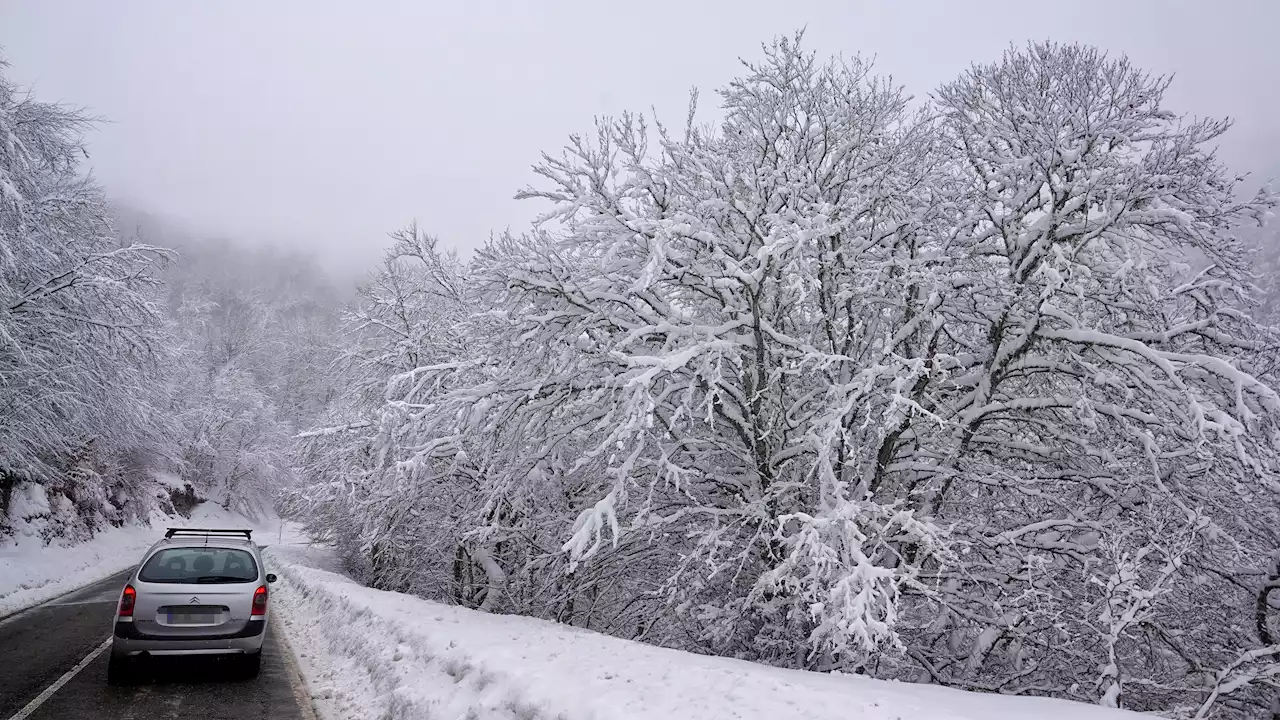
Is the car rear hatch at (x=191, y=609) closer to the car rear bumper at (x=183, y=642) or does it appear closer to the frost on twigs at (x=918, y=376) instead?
the car rear bumper at (x=183, y=642)

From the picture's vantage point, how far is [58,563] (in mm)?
19547

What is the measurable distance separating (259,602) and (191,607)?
0.66m

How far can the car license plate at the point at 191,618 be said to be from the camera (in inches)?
282

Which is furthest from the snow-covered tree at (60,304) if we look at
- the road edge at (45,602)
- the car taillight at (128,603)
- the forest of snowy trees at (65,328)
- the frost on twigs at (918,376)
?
the frost on twigs at (918,376)

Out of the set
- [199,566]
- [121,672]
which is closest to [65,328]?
[199,566]

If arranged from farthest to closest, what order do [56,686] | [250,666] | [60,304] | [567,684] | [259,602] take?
[60,304]
[250,666]
[259,602]
[56,686]
[567,684]

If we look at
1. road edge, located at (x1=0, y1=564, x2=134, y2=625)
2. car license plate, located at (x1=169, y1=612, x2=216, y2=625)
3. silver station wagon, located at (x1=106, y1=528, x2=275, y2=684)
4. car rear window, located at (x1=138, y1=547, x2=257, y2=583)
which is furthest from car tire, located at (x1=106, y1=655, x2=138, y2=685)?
road edge, located at (x1=0, y1=564, x2=134, y2=625)

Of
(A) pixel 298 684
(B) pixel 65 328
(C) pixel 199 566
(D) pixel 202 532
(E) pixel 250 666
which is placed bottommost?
(A) pixel 298 684

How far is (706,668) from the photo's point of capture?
20.1 feet

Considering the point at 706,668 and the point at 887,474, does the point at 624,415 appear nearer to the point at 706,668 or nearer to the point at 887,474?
the point at 706,668

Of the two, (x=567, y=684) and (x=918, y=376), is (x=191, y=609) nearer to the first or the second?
(x=567, y=684)

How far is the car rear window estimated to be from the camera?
24.3 ft

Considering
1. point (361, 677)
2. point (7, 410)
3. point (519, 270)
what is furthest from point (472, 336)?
point (7, 410)

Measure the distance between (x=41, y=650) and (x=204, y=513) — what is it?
144 ft
